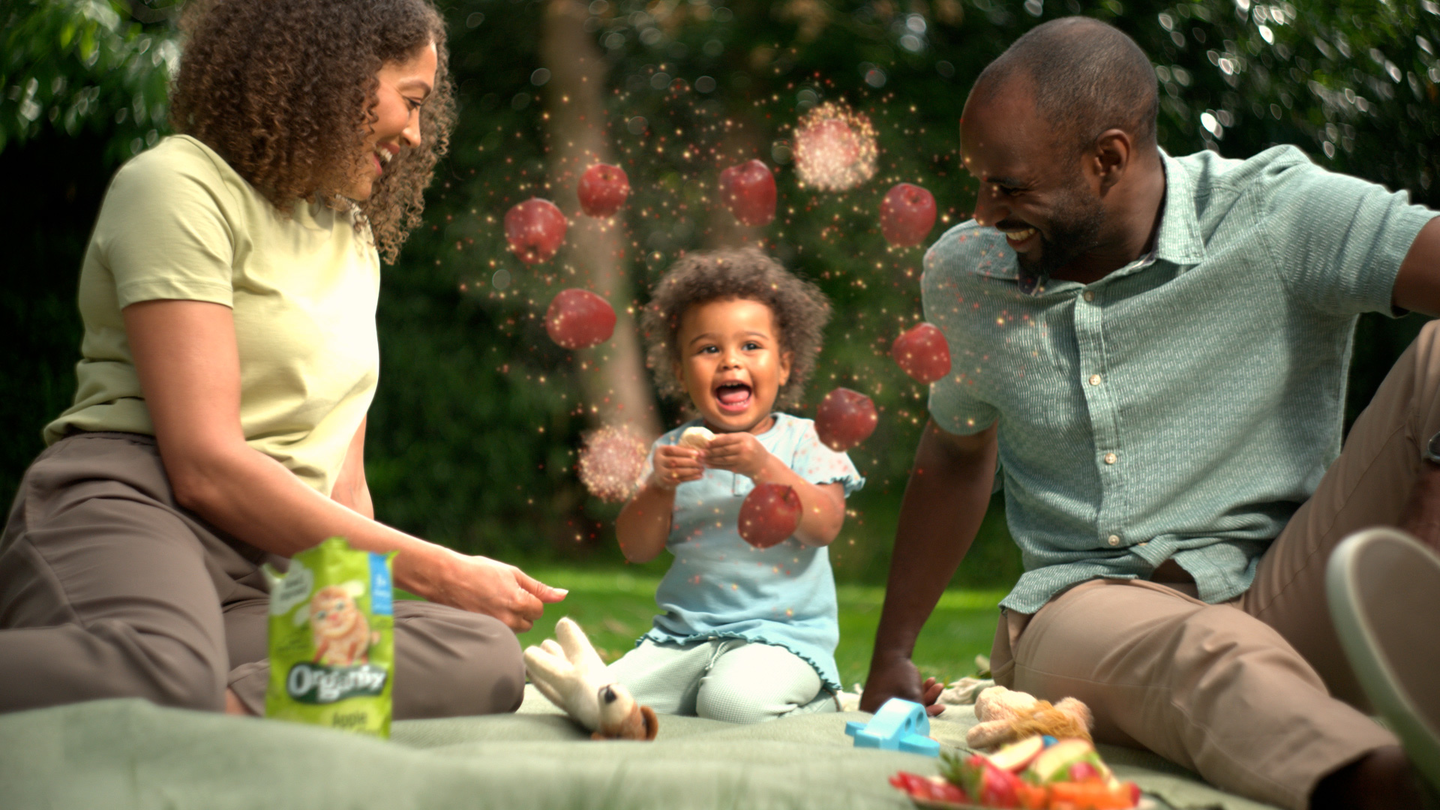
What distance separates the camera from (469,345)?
7.61 meters

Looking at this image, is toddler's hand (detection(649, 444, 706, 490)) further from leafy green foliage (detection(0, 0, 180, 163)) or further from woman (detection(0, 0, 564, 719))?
leafy green foliage (detection(0, 0, 180, 163))

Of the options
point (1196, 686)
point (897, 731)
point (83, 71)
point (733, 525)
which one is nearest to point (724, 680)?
point (733, 525)

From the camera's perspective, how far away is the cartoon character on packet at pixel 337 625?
1.49 metres

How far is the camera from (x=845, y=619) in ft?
19.8

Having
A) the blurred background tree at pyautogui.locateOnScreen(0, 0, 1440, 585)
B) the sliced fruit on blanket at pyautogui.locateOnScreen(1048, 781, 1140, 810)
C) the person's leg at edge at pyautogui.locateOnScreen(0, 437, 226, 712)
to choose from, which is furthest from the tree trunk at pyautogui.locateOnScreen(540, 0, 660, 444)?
the sliced fruit on blanket at pyautogui.locateOnScreen(1048, 781, 1140, 810)

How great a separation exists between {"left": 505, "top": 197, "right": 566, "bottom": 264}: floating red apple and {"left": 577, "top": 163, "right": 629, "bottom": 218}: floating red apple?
9 cm

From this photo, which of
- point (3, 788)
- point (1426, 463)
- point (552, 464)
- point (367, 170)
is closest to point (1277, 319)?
point (1426, 463)

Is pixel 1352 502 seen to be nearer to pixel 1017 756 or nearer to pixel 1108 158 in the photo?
pixel 1108 158

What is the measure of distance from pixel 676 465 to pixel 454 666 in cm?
68

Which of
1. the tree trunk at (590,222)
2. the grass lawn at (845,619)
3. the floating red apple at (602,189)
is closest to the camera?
the floating red apple at (602,189)

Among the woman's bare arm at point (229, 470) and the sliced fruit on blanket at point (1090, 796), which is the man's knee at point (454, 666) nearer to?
the woman's bare arm at point (229, 470)

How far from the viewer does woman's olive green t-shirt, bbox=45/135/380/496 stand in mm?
1826

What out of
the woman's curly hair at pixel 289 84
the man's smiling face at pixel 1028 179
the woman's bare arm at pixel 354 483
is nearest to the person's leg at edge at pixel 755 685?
the woman's bare arm at pixel 354 483

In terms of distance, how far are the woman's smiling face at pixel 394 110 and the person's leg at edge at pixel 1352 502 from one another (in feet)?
5.63
